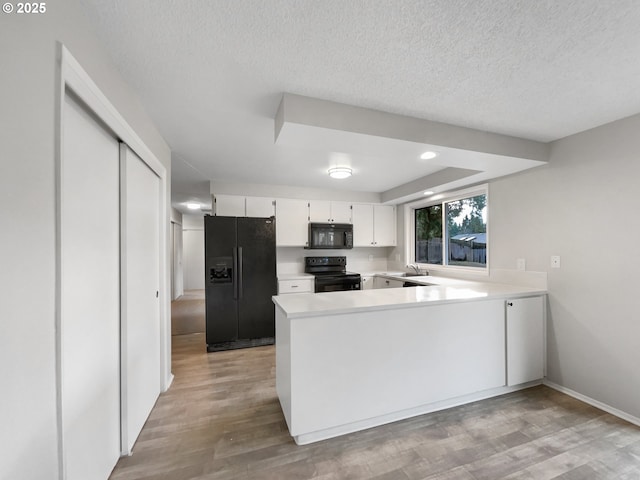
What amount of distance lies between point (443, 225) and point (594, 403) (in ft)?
7.93

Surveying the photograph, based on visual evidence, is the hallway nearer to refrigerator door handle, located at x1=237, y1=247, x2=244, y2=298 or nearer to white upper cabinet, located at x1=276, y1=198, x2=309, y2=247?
refrigerator door handle, located at x1=237, y1=247, x2=244, y2=298

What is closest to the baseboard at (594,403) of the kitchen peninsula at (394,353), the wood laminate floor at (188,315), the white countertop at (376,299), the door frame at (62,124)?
the kitchen peninsula at (394,353)

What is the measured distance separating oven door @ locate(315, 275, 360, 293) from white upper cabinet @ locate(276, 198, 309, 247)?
682 mm

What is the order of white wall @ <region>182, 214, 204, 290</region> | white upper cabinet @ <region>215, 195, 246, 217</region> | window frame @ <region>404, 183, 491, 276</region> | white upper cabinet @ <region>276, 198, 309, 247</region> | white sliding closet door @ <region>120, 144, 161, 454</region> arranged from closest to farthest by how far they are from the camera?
white sliding closet door @ <region>120, 144, 161, 454</region>
window frame @ <region>404, 183, 491, 276</region>
white upper cabinet @ <region>215, 195, 246, 217</region>
white upper cabinet @ <region>276, 198, 309, 247</region>
white wall @ <region>182, 214, 204, 290</region>

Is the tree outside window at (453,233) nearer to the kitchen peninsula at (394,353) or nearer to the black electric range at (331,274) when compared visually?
the kitchen peninsula at (394,353)

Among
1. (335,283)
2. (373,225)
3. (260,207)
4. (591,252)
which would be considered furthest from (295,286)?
(591,252)

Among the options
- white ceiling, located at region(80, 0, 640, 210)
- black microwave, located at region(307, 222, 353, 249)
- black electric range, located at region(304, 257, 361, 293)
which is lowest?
black electric range, located at region(304, 257, 361, 293)

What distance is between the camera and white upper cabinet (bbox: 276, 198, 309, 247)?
4.09 meters

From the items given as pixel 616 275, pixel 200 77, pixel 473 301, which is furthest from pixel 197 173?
pixel 616 275

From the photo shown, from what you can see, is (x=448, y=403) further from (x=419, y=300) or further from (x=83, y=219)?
(x=83, y=219)

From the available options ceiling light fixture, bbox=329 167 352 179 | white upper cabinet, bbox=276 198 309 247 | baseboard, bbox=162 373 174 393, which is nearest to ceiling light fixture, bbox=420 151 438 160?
ceiling light fixture, bbox=329 167 352 179

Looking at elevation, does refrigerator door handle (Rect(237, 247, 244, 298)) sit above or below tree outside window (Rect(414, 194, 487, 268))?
below

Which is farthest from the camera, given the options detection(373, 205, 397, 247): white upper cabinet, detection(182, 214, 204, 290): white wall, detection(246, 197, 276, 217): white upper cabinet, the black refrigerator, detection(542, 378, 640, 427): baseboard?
detection(182, 214, 204, 290): white wall

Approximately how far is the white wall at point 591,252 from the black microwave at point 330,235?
2345 mm
